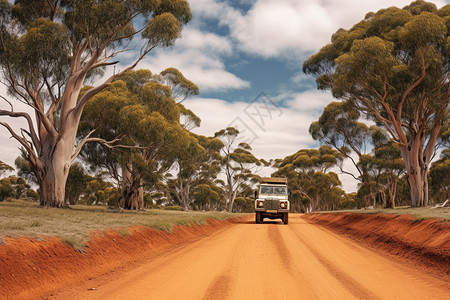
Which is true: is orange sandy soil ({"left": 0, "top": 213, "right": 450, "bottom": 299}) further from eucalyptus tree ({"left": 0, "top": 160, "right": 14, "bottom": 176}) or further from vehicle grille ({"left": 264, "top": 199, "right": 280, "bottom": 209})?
eucalyptus tree ({"left": 0, "top": 160, "right": 14, "bottom": 176})

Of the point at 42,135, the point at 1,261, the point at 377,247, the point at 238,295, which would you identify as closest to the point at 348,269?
the point at 238,295

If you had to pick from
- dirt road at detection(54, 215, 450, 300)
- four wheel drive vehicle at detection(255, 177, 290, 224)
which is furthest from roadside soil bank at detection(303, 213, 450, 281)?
four wheel drive vehicle at detection(255, 177, 290, 224)

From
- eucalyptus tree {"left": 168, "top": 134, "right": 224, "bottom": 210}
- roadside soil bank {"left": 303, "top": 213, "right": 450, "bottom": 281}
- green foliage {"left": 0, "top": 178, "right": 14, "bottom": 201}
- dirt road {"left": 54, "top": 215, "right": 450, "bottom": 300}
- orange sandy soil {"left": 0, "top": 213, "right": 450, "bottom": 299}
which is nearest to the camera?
dirt road {"left": 54, "top": 215, "right": 450, "bottom": 300}

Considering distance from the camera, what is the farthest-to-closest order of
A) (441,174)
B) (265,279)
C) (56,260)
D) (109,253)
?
(441,174), (109,253), (56,260), (265,279)

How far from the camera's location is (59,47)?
21547 mm

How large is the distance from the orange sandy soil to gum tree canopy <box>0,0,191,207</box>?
44.6 feet

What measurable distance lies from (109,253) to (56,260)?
1873mm

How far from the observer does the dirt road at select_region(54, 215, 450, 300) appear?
5363 millimetres

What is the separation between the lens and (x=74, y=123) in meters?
23.7

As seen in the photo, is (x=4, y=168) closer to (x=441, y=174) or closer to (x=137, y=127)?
(x=137, y=127)

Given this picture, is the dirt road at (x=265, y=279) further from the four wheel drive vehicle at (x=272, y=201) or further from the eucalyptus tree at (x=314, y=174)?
the eucalyptus tree at (x=314, y=174)

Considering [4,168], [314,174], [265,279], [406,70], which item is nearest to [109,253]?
[265,279]

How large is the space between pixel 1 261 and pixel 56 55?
20.0m

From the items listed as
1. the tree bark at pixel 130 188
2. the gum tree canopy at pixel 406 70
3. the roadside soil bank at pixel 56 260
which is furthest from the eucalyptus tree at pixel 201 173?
the roadside soil bank at pixel 56 260
